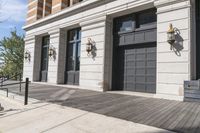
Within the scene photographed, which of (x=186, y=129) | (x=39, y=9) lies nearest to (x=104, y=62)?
(x=186, y=129)

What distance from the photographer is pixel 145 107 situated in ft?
20.5

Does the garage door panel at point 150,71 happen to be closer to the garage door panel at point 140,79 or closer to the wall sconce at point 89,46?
the garage door panel at point 140,79

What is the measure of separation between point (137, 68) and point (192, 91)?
3.25m

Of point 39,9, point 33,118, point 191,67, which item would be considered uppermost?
point 39,9

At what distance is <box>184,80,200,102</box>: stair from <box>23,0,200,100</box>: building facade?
215 millimetres

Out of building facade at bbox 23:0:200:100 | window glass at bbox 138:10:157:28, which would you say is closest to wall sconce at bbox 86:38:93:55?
building facade at bbox 23:0:200:100

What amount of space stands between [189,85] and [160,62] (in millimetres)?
1541

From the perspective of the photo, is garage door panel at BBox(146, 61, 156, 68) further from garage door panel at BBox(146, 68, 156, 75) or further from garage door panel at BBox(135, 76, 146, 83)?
garage door panel at BBox(135, 76, 146, 83)

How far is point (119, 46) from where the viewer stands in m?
11.0

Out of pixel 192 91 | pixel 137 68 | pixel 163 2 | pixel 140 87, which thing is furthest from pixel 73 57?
pixel 192 91

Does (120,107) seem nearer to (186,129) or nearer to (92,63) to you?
(186,129)

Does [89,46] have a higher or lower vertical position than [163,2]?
lower

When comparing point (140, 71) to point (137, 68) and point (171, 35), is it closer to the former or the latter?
point (137, 68)

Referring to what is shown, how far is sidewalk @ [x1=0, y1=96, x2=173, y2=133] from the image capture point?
443 cm
